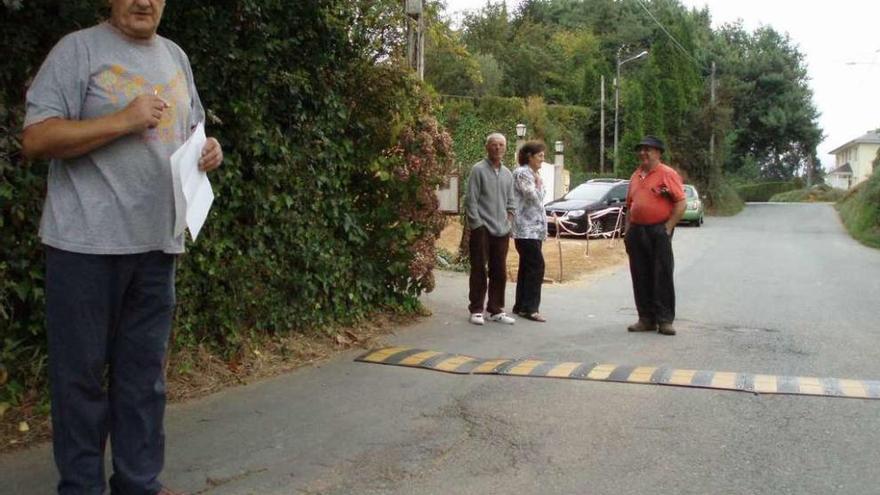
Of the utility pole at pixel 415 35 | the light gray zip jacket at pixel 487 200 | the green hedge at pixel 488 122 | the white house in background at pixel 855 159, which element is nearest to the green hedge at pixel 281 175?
the light gray zip jacket at pixel 487 200

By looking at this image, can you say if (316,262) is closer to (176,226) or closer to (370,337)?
(370,337)

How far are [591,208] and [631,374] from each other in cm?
1835

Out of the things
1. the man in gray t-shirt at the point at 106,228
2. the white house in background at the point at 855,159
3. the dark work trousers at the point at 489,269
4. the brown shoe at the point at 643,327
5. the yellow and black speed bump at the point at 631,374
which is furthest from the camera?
the white house in background at the point at 855,159

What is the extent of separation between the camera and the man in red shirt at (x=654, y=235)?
8742 millimetres

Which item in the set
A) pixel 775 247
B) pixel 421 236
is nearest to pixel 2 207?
pixel 421 236

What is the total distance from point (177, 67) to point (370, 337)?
169 inches

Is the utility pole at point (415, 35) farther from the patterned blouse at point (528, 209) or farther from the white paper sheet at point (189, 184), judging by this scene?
the white paper sheet at point (189, 184)

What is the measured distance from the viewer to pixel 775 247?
2361 cm

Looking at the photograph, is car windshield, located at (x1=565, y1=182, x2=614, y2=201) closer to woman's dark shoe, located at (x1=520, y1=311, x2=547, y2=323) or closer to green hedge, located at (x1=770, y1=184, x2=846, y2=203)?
woman's dark shoe, located at (x1=520, y1=311, x2=547, y2=323)

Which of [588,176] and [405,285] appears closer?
[405,285]

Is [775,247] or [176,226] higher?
[176,226]

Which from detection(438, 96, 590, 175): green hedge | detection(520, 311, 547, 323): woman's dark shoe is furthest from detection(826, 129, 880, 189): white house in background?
detection(520, 311, 547, 323): woman's dark shoe

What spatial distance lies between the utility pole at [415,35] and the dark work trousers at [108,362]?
5963 mm

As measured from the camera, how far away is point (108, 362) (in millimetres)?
3658
